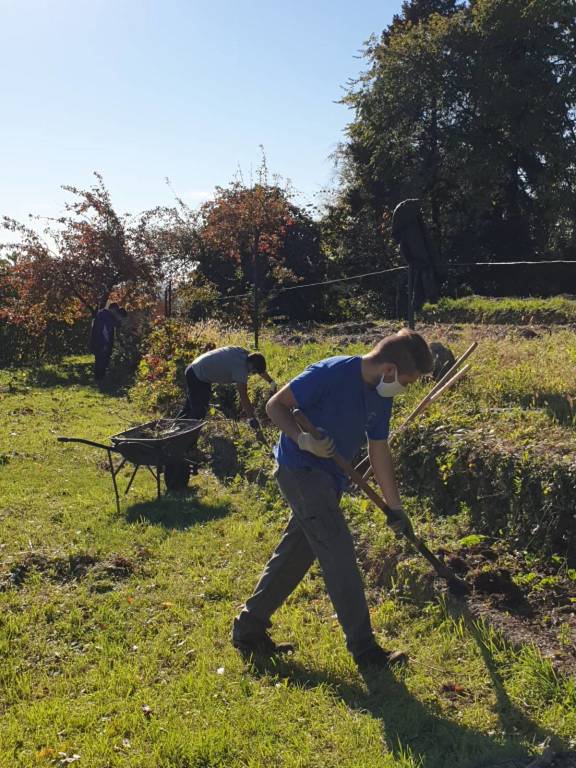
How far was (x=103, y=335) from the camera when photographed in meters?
15.7

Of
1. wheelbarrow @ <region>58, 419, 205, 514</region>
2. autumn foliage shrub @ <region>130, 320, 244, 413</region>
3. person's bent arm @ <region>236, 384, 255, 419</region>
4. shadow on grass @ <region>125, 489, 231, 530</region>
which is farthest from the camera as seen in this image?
autumn foliage shrub @ <region>130, 320, 244, 413</region>

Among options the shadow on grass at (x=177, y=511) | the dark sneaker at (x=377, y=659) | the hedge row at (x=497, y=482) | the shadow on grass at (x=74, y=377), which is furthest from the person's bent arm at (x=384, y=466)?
the shadow on grass at (x=74, y=377)

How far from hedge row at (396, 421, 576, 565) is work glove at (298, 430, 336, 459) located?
76.1 inches

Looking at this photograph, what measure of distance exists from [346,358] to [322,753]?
185 cm

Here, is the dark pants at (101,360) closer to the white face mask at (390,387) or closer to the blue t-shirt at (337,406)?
the blue t-shirt at (337,406)

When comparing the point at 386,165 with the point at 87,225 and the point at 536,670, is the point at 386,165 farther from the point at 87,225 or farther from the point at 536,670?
the point at 536,670

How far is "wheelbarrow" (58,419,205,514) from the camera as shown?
6559mm

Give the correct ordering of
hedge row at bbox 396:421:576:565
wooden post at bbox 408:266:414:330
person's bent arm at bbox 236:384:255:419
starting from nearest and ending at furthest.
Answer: hedge row at bbox 396:421:576:565, person's bent arm at bbox 236:384:255:419, wooden post at bbox 408:266:414:330

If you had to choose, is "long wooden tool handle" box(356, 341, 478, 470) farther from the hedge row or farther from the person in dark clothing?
the person in dark clothing

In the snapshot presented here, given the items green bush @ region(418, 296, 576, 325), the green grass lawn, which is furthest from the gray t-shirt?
green bush @ region(418, 296, 576, 325)

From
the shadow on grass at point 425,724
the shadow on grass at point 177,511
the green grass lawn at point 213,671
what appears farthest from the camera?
the shadow on grass at point 177,511

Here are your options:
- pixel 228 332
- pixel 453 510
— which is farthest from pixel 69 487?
pixel 228 332

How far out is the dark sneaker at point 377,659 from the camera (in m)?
3.71

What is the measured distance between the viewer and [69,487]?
24.6ft
